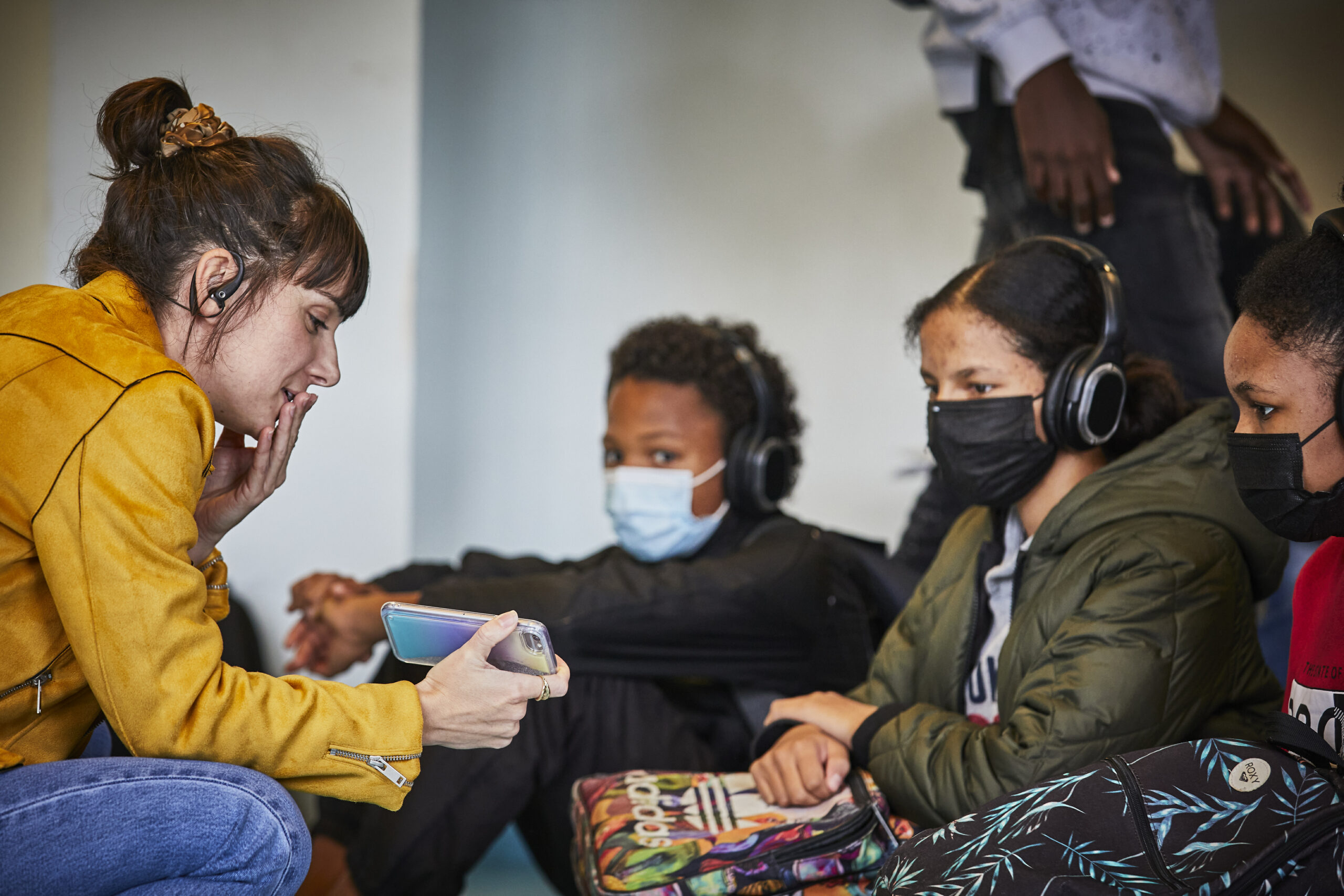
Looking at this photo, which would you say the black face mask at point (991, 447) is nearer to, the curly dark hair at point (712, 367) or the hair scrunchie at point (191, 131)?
the curly dark hair at point (712, 367)

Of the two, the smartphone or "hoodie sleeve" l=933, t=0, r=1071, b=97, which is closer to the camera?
the smartphone

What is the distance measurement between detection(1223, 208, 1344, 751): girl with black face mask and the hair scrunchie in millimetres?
1260

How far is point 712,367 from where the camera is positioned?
255cm

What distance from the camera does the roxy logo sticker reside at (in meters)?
1.08

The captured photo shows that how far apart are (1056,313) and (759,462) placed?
82 centimetres

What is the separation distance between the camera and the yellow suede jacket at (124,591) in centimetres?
100

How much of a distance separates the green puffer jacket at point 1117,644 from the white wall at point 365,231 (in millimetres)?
1690

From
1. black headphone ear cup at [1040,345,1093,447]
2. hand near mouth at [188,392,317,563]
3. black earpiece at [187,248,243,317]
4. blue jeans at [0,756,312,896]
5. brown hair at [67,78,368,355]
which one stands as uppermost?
brown hair at [67,78,368,355]

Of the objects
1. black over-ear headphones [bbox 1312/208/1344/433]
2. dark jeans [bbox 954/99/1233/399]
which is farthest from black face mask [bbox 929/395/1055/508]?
dark jeans [bbox 954/99/1233/399]

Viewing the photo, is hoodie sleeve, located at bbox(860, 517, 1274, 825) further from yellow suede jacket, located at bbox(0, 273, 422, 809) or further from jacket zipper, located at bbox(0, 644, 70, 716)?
jacket zipper, located at bbox(0, 644, 70, 716)

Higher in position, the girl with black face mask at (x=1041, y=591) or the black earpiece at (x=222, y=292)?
the black earpiece at (x=222, y=292)

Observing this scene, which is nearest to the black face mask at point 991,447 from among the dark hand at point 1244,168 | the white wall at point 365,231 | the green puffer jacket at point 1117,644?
the green puffer jacket at point 1117,644

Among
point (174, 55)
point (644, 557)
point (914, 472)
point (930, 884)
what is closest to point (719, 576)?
point (644, 557)

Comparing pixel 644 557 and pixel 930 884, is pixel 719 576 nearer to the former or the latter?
pixel 644 557
